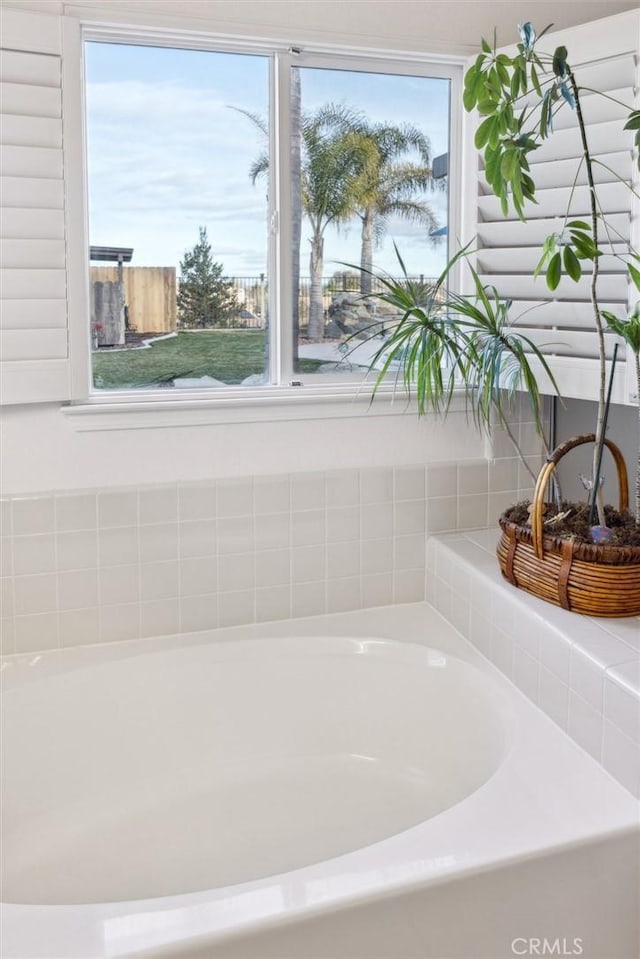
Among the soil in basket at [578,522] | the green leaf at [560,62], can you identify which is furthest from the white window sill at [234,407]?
the green leaf at [560,62]

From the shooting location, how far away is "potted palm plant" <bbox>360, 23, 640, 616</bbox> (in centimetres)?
191

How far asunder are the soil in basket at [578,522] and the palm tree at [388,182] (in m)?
0.84

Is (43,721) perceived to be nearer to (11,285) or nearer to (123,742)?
(123,742)

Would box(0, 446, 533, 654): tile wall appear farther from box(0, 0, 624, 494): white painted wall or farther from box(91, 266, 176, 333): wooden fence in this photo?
box(91, 266, 176, 333): wooden fence

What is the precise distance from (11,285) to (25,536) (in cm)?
65

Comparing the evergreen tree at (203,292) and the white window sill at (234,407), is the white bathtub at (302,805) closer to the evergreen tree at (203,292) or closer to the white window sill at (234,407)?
the white window sill at (234,407)

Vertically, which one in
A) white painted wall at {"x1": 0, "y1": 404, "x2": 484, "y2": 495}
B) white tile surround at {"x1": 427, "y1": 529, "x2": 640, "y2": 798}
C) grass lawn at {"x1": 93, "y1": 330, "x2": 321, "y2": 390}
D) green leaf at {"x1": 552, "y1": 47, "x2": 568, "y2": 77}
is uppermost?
green leaf at {"x1": 552, "y1": 47, "x2": 568, "y2": 77}

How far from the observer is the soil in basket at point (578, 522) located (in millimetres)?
2014

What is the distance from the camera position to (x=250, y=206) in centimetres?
246

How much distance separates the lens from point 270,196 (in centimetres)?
246

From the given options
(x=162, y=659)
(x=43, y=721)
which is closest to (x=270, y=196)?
(x=162, y=659)

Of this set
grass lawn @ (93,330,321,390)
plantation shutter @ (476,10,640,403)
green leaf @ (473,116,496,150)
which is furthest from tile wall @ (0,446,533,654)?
green leaf @ (473,116,496,150)

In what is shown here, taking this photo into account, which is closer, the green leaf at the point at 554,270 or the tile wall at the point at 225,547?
the green leaf at the point at 554,270
